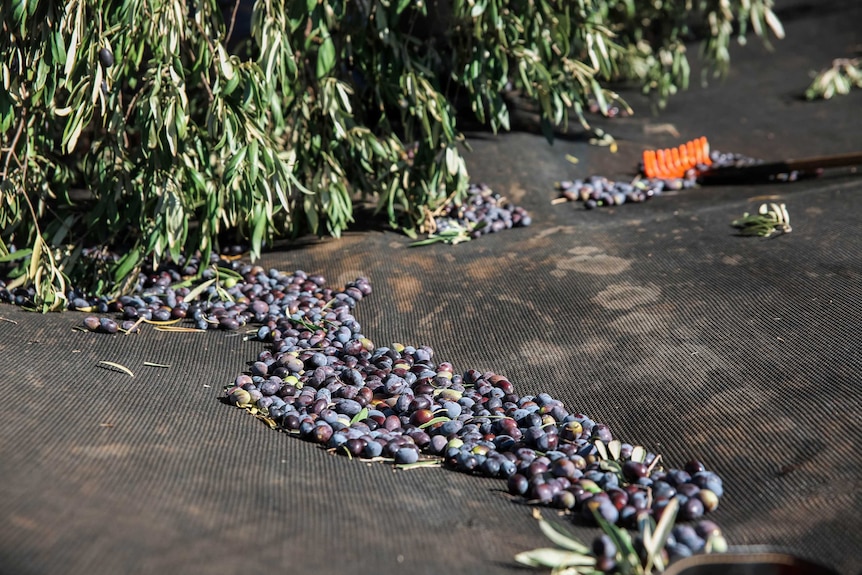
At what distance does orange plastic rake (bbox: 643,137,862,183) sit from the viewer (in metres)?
4.31

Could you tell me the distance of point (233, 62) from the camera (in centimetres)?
307

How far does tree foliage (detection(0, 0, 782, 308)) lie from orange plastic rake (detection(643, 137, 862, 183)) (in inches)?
23.5

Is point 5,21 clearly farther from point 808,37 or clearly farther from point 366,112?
point 808,37

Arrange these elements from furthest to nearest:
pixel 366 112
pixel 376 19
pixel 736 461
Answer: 1. pixel 366 112
2. pixel 376 19
3. pixel 736 461

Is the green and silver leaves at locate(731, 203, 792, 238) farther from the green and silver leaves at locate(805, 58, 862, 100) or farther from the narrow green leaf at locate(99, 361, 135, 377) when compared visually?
the green and silver leaves at locate(805, 58, 862, 100)

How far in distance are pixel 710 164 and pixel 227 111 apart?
10.5 ft

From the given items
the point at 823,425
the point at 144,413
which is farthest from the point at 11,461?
the point at 823,425

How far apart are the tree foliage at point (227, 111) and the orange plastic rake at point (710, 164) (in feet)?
1.96

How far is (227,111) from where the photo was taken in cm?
304

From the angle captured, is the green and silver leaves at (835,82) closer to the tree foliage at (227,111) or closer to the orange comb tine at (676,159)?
the orange comb tine at (676,159)

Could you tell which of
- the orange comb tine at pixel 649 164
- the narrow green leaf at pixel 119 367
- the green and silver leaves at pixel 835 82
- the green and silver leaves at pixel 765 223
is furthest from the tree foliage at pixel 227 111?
the green and silver leaves at pixel 835 82

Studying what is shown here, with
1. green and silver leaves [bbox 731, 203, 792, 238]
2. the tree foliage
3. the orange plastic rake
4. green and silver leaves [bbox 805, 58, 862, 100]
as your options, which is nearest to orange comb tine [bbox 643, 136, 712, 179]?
the orange plastic rake

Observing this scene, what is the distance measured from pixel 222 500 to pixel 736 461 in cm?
127

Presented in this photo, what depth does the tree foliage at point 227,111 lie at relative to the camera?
2.94 meters
